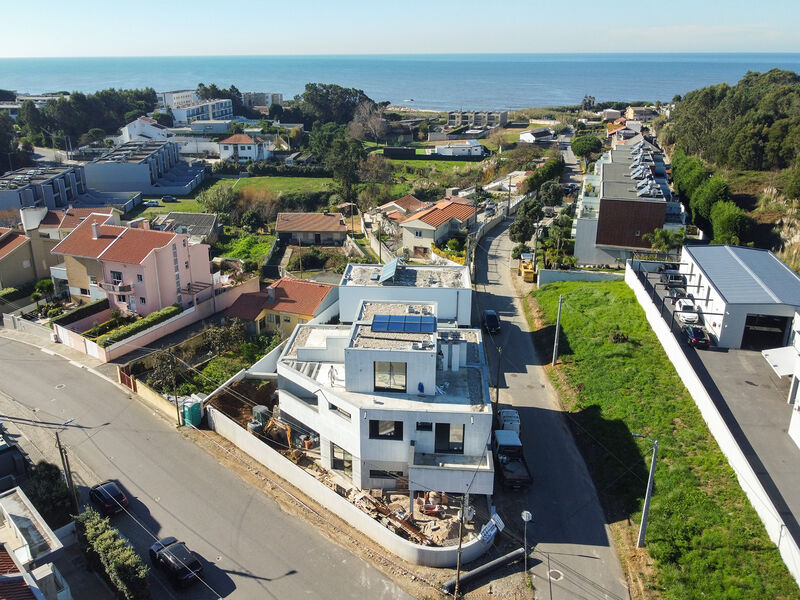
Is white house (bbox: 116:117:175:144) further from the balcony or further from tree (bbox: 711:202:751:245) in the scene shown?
tree (bbox: 711:202:751:245)

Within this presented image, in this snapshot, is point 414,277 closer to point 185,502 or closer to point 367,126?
point 185,502

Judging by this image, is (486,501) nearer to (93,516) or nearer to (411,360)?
(411,360)

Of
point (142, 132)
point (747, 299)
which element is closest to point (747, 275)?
point (747, 299)

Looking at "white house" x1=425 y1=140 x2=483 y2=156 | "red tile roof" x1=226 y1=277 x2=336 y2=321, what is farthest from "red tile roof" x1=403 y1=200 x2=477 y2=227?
"white house" x1=425 y1=140 x2=483 y2=156

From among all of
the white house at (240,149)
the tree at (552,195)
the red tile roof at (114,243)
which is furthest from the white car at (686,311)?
the white house at (240,149)

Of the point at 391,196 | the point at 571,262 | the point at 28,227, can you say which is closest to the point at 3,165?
the point at 28,227

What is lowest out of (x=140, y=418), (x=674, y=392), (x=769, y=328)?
(x=140, y=418)
